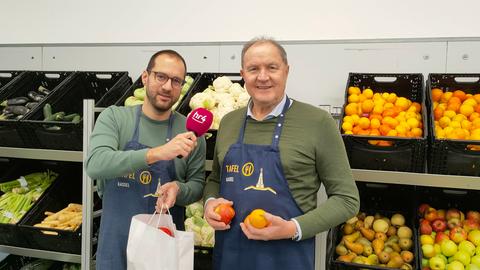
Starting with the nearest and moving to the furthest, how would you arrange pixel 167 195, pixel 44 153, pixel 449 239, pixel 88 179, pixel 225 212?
pixel 225 212
pixel 167 195
pixel 449 239
pixel 88 179
pixel 44 153

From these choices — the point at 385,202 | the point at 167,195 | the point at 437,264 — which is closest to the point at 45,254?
the point at 167,195

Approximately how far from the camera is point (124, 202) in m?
1.87

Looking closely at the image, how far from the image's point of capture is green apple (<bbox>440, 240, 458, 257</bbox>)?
2.15 metres

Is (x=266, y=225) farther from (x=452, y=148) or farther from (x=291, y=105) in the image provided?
(x=452, y=148)

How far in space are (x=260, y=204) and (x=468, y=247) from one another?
4.03 feet

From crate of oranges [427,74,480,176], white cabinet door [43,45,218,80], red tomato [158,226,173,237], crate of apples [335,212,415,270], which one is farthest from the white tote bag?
white cabinet door [43,45,218,80]

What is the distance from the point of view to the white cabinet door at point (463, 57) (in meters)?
2.63

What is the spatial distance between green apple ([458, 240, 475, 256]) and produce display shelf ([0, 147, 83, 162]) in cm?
212

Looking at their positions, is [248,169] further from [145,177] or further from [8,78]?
[8,78]

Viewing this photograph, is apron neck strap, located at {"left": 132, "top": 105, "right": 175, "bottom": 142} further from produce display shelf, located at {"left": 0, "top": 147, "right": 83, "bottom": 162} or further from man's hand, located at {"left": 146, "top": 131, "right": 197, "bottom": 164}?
produce display shelf, located at {"left": 0, "top": 147, "right": 83, "bottom": 162}

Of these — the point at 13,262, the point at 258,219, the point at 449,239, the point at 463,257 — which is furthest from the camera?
the point at 13,262

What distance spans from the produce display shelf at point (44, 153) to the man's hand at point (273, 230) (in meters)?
1.40

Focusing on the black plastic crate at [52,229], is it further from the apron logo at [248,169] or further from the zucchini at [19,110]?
the apron logo at [248,169]

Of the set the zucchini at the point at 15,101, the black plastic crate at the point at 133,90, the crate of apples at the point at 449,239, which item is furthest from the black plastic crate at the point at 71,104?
the crate of apples at the point at 449,239
